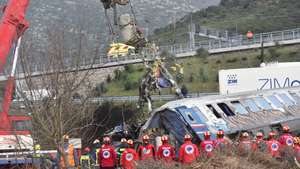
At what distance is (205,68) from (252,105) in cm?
4489

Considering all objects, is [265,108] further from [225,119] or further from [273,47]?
[273,47]

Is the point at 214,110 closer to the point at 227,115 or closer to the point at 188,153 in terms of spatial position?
the point at 227,115

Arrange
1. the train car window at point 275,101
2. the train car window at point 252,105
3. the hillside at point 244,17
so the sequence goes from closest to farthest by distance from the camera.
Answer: the train car window at point 252,105 < the train car window at point 275,101 < the hillside at point 244,17

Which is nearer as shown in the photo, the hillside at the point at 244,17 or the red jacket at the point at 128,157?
the red jacket at the point at 128,157

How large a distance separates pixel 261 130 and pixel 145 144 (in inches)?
256

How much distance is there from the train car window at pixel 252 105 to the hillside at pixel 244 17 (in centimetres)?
9065

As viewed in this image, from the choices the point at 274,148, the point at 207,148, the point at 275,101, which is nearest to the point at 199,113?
the point at 275,101

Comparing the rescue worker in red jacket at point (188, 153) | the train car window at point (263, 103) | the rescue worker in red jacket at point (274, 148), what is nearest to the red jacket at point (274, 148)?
the rescue worker in red jacket at point (274, 148)

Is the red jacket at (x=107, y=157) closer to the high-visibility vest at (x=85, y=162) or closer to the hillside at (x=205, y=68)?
the high-visibility vest at (x=85, y=162)

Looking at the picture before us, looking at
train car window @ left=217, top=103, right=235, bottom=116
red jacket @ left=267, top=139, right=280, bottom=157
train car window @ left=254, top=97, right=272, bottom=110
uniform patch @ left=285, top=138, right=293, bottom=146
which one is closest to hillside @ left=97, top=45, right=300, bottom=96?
train car window @ left=254, top=97, right=272, bottom=110

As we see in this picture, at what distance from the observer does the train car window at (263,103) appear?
25.0 metres

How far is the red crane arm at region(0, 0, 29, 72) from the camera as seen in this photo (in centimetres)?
2123

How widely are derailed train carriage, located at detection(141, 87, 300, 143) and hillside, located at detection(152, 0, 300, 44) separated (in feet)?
296

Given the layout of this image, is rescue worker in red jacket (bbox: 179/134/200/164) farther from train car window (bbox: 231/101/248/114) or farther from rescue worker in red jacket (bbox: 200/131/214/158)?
train car window (bbox: 231/101/248/114)
